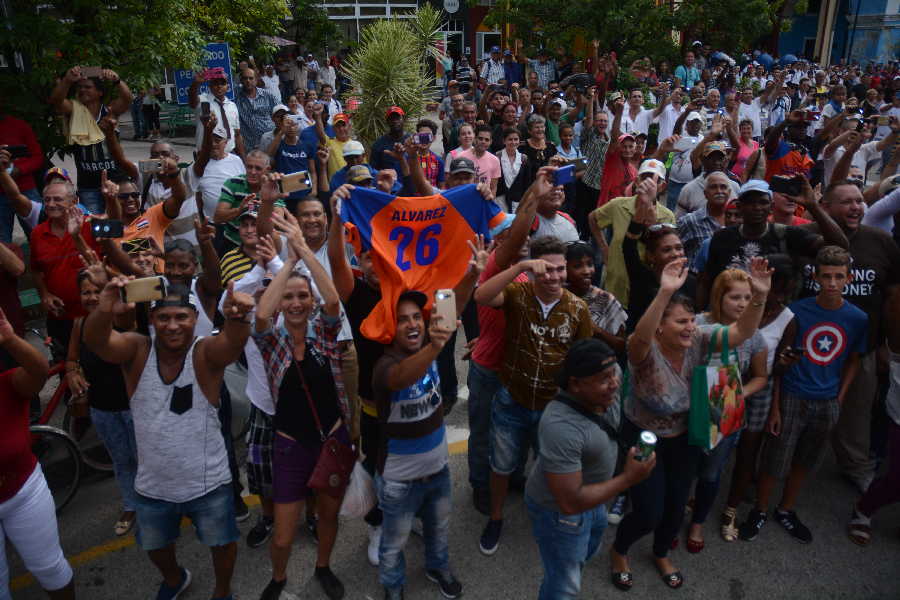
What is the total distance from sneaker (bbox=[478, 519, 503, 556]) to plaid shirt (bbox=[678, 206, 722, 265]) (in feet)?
9.18

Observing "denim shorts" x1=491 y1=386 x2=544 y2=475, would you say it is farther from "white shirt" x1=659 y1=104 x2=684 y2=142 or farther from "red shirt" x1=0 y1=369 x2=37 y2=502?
"white shirt" x1=659 y1=104 x2=684 y2=142

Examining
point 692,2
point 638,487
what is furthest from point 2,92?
point 692,2

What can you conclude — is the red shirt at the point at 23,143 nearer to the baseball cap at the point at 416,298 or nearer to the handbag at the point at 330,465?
the handbag at the point at 330,465

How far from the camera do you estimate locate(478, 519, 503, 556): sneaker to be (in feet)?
13.9

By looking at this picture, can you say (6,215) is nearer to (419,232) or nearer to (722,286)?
(419,232)

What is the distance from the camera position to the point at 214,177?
6781mm

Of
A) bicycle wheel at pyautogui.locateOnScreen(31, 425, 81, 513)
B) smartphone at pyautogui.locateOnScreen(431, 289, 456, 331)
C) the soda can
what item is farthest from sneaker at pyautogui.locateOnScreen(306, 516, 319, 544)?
the soda can

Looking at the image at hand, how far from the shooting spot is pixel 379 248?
432cm

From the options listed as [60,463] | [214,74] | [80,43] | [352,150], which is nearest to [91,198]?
[80,43]

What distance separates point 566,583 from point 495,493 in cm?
106

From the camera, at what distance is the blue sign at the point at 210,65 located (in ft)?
31.7

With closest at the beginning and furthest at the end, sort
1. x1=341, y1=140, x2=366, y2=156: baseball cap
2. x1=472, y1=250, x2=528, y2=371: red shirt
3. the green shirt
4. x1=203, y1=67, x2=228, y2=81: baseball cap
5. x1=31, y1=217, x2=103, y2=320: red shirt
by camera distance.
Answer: x1=472, y1=250, x2=528, y2=371: red shirt → x1=31, y1=217, x2=103, y2=320: red shirt → the green shirt → x1=341, y1=140, x2=366, y2=156: baseball cap → x1=203, y1=67, x2=228, y2=81: baseball cap

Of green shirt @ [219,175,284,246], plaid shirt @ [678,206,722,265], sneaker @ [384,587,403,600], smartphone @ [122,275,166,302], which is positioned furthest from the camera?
plaid shirt @ [678,206,722,265]

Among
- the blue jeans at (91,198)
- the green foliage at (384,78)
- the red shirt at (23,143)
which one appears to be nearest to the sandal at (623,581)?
the blue jeans at (91,198)
